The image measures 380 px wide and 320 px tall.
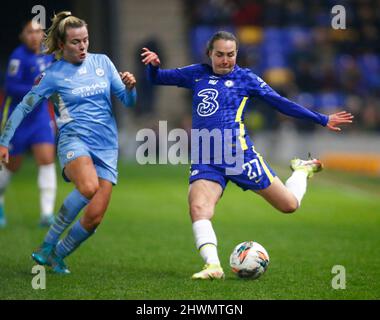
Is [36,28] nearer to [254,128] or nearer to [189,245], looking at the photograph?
[189,245]

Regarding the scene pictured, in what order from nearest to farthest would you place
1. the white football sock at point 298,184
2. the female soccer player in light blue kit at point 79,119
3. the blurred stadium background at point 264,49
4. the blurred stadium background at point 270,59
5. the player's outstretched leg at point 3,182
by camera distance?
1. the female soccer player in light blue kit at point 79,119
2. the white football sock at point 298,184
3. the player's outstretched leg at point 3,182
4. the blurred stadium background at point 270,59
5. the blurred stadium background at point 264,49

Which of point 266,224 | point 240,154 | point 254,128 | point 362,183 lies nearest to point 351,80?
point 254,128

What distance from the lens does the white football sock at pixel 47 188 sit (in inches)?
454

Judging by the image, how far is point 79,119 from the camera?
7.88 meters

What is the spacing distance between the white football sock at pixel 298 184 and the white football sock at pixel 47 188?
13.0ft

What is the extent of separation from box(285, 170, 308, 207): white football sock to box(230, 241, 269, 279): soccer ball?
744 mm

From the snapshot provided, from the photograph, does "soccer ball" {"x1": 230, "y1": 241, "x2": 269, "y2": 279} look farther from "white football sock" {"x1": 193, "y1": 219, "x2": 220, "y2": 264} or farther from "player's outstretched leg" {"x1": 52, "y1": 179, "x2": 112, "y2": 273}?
"player's outstretched leg" {"x1": 52, "y1": 179, "x2": 112, "y2": 273}

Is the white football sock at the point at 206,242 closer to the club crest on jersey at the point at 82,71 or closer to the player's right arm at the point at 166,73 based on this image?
the player's right arm at the point at 166,73

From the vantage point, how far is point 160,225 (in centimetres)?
1171

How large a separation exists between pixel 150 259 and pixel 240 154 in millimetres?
1711

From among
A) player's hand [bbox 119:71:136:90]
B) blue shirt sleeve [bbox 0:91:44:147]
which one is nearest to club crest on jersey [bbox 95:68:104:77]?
player's hand [bbox 119:71:136:90]

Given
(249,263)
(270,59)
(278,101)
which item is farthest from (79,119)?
(270,59)

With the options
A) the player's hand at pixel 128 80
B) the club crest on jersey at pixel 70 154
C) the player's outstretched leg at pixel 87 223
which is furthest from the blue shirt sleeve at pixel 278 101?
the club crest on jersey at pixel 70 154

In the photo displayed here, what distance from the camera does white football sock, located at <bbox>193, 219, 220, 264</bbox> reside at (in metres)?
7.59
